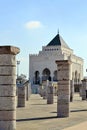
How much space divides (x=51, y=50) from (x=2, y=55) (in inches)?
2363

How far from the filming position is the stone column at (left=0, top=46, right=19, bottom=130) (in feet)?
29.0

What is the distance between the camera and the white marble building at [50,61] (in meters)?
66.5

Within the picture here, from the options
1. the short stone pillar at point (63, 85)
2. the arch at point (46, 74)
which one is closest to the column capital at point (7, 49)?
the short stone pillar at point (63, 85)

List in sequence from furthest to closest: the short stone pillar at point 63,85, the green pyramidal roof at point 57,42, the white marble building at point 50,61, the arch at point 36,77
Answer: the green pyramidal roof at point 57,42 < the arch at point 36,77 < the white marble building at point 50,61 < the short stone pillar at point 63,85

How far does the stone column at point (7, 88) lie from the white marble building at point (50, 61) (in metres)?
55.8

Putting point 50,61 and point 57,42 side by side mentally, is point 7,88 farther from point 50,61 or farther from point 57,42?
point 57,42

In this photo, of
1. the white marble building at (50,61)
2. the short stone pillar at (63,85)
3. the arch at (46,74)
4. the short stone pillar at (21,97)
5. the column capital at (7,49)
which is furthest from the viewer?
the arch at (46,74)

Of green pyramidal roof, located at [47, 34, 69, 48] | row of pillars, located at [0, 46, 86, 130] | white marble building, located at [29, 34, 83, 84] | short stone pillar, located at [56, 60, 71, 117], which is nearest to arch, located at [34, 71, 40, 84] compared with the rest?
white marble building, located at [29, 34, 83, 84]

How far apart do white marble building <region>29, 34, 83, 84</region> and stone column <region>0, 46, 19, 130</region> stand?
183 feet

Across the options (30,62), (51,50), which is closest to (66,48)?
(51,50)

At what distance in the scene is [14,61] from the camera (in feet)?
29.8

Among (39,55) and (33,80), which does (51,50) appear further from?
(33,80)

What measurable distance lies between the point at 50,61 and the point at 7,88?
57498 mm

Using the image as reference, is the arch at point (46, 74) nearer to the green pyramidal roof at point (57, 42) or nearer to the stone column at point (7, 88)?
the green pyramidal roof at point (57, 42)
